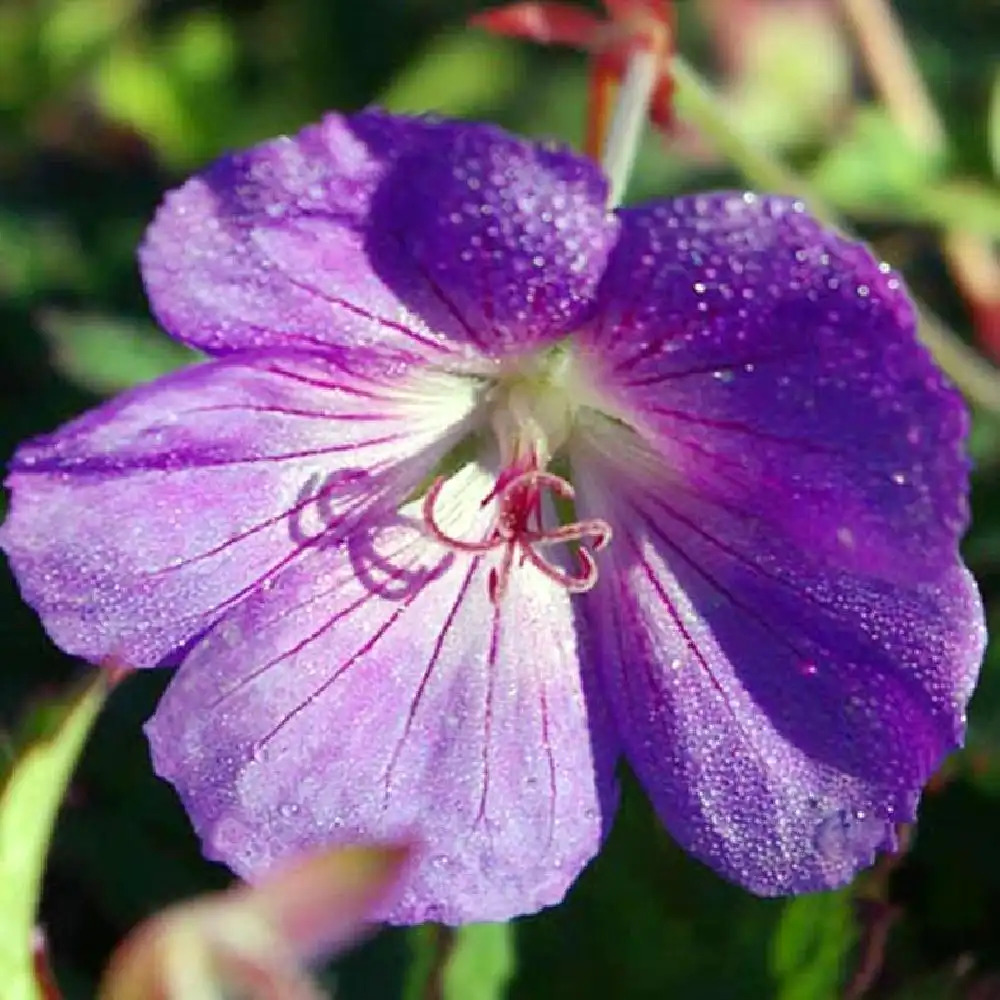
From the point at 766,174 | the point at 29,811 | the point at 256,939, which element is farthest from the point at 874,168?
the point at 256,939

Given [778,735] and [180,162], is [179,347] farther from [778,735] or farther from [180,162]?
[778,735]

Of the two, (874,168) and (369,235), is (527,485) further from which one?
(874,168)

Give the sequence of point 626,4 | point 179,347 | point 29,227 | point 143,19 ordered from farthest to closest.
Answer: point 143,19
point 29,227
point 179,347
point 626,4

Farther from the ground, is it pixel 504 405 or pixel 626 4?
pixel 626 4

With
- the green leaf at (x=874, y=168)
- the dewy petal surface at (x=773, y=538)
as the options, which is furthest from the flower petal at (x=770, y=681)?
the green leaf at (x=874, y=168)

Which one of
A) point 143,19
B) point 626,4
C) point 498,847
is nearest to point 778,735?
point 498,847

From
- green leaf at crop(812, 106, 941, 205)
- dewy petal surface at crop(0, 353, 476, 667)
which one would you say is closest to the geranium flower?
dewy petal surface at crop(0, 353, 476, 667)

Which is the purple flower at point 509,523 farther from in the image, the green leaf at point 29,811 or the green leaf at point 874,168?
the green leaf at point 874,168
